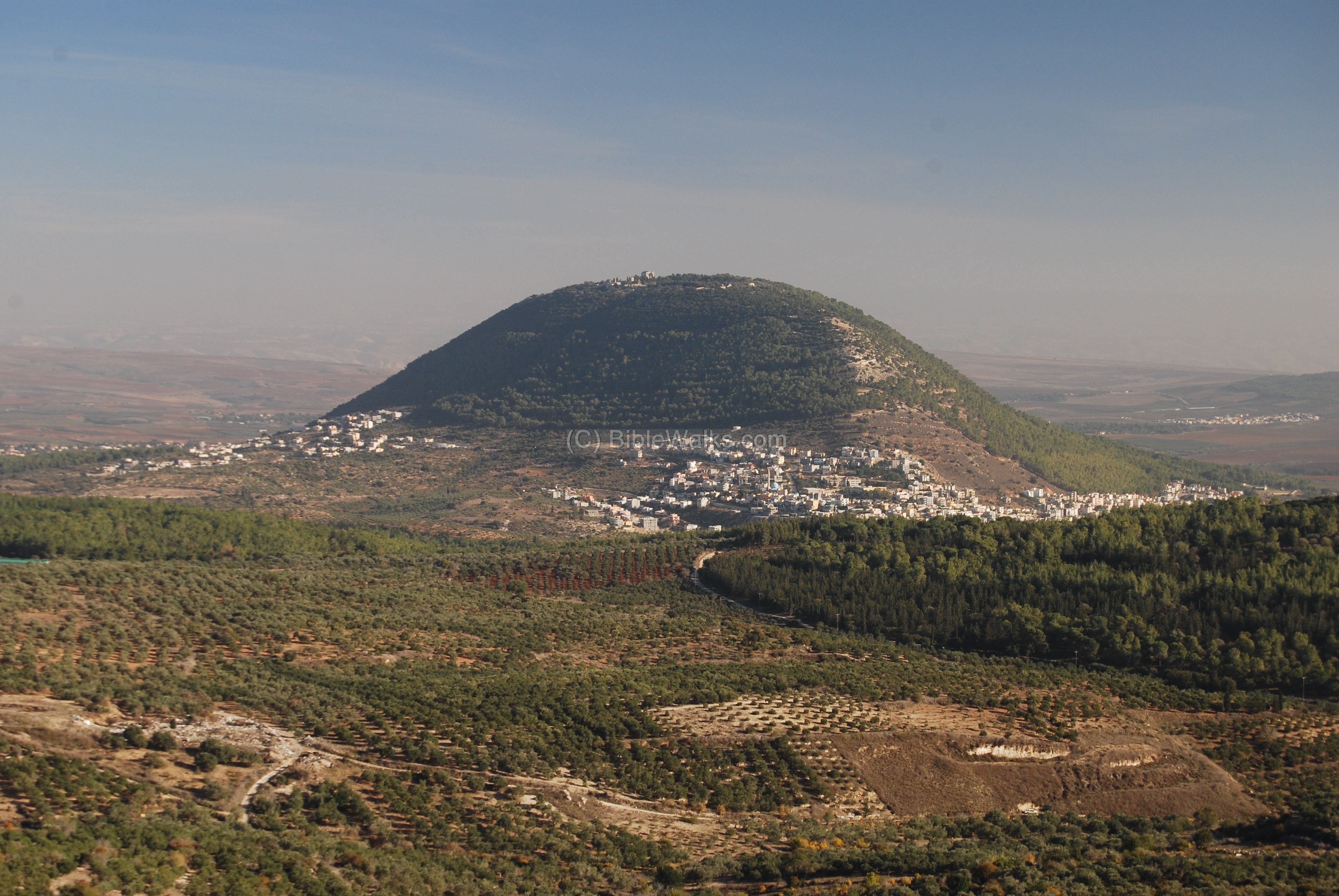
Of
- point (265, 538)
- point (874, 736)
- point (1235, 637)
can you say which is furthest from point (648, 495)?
point (874, 736)

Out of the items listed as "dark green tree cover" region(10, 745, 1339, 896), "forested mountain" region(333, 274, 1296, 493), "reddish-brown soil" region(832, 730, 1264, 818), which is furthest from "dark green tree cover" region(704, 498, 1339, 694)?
"forested mountain" region(333, 274, 1296, 493)

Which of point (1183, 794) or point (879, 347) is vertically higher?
point (879, 347)

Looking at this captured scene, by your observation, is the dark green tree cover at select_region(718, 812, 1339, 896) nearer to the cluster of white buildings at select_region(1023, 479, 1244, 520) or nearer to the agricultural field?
the agricultural field

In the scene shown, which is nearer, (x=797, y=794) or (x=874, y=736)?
(x=797, y=794)

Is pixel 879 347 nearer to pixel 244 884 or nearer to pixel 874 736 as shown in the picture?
pixel 874 736

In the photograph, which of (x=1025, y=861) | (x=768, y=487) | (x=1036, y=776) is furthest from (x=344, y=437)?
(x=1025, y=861)

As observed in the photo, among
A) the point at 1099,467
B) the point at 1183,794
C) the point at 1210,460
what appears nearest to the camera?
the point at 1183,794

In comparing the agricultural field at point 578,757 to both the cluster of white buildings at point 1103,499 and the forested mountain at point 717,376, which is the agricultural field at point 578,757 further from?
the forested mountain at point 717,376
